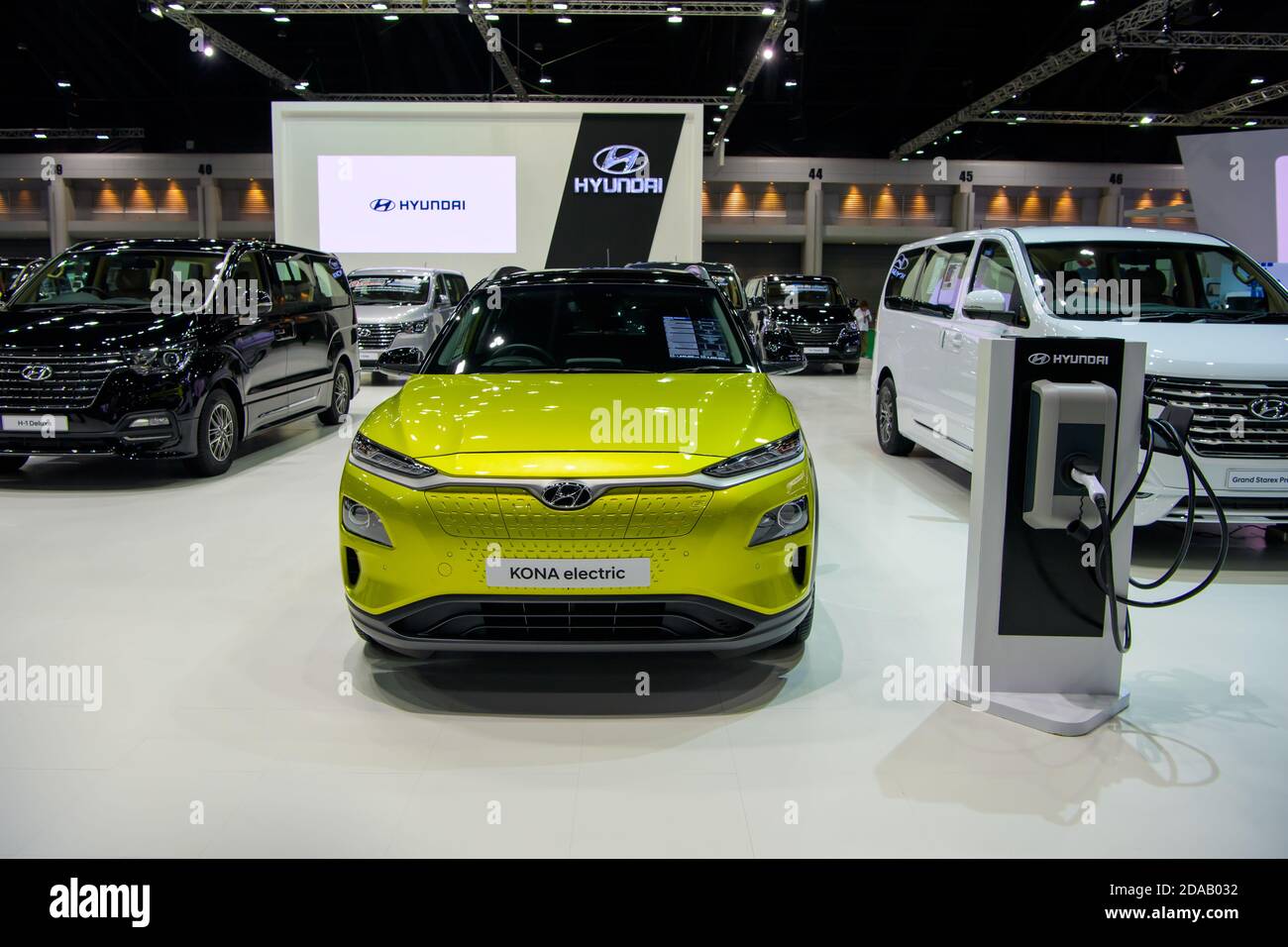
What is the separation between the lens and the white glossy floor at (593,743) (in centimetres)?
233

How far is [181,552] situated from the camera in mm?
4844

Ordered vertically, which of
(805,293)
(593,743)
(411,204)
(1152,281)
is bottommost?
(593,743)

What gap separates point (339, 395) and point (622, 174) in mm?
6365

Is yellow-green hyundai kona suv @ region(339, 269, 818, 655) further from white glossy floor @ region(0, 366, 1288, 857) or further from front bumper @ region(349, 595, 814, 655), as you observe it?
white glossy floor @ region(0, 366, 1288, 857)

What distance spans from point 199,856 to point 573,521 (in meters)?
1.23

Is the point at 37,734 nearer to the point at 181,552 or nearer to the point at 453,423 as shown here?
the point at 453,423

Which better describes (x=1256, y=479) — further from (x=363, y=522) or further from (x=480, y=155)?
(x=480, y=155)

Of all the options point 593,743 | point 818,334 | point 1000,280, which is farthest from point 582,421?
point 818,334

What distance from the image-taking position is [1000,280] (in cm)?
576

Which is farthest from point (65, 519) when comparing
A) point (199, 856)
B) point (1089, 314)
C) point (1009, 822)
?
point (1089, 314)

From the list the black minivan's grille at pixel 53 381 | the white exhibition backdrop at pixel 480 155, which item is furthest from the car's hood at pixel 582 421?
the white exhibition backdrop at pixel 480 155

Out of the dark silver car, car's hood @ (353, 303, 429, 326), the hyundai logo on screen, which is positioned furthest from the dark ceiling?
car's hood @ (353, 303, 429, 326)

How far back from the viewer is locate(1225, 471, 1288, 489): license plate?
14.2 feet

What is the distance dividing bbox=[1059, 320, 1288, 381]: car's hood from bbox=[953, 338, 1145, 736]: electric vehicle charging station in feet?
5.18
